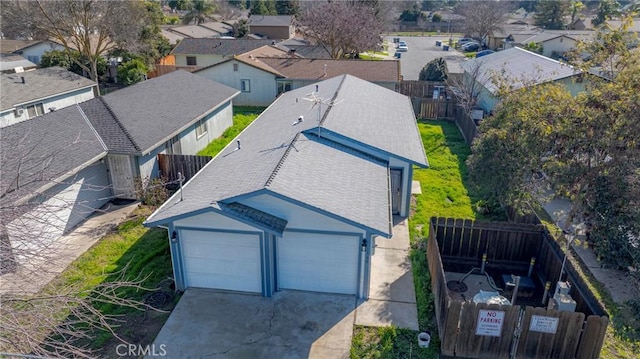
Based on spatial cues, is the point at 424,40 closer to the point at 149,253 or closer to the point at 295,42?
the point at 295,42

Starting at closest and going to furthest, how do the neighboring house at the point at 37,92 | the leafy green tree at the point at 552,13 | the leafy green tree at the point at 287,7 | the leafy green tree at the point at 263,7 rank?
the neighboring house at the point at 37,92, the leafy green tree at the point at 552,13, the leafy green tree at the point at 263,7, the leafy green tree at the point at 287,7

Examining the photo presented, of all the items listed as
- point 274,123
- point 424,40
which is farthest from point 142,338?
point 424,40

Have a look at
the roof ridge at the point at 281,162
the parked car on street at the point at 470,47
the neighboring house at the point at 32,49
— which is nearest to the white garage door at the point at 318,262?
the roof ridge at the point at 281,162

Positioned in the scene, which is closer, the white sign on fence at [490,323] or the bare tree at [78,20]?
the white sign on fence at [490,323]

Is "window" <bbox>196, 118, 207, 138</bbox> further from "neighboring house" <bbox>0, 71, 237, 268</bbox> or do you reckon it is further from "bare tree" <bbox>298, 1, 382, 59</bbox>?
"bare tree" <bbox>298, 1, 382, 59</bbox>

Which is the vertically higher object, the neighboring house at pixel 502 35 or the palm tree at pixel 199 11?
the palm tree at pixel 199 11

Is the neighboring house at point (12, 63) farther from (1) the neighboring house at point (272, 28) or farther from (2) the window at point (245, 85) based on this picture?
(1) the neighboring house at point (272, 28)

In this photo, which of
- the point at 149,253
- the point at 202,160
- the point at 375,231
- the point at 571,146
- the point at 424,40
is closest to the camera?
the point at 375,231

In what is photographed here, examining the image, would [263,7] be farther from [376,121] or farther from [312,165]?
[312,165]
